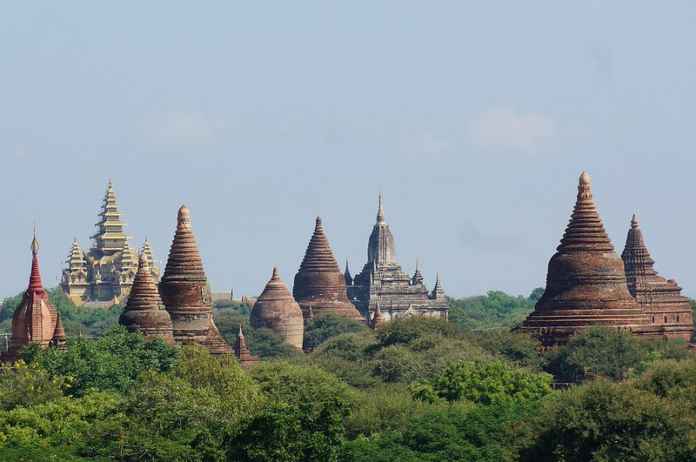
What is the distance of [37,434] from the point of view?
83.9 metres

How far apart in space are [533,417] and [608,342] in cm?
2877

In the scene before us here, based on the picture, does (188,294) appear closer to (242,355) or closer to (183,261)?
(183,261)

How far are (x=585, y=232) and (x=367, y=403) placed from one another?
28536mm

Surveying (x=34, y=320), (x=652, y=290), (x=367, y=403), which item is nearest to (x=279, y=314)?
(x=652, y=290)

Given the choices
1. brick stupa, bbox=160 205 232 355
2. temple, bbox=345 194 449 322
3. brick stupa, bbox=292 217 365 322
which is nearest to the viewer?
brick stupa, bbox=160 205 232 355

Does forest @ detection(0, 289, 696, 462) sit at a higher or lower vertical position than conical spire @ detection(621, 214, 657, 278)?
lower

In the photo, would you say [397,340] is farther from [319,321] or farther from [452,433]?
[319,321]

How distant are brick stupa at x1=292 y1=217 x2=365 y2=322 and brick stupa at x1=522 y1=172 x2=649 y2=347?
52.3m

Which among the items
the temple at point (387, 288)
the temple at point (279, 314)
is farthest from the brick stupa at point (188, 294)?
the temple at point (387, 288)

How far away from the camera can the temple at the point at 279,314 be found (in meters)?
159

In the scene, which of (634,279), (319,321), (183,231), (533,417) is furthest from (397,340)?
(319,321)

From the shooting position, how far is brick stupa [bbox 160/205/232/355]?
113 m

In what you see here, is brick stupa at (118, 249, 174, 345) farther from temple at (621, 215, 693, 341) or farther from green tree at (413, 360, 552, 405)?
temple at (621, 215, 693, 341)

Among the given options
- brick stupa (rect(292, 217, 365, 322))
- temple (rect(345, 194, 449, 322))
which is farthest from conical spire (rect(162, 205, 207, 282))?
temple (rect(345, 194, 449, 322))
